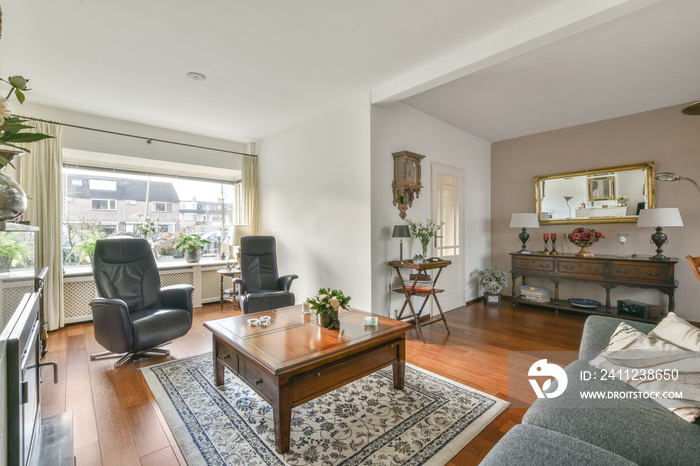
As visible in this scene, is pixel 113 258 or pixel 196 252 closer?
pixel 113 258

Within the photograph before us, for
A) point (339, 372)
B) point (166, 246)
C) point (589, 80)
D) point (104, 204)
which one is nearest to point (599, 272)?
point (589, 80)

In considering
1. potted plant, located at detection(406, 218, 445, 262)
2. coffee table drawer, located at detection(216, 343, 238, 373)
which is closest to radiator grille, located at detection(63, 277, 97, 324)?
coffee table drawer, located at detection(216, 343, 238, 373)

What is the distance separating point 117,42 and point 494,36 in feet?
10.2

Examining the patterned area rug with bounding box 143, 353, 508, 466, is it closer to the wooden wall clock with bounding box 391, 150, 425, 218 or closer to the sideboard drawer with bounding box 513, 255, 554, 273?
the wooden wall clock with bounding box 391, 150, 425, 218

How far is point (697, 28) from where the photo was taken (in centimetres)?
252

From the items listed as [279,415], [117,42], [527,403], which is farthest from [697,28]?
[117,42]

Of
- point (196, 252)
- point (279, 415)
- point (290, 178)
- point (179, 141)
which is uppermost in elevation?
point (179, 141)

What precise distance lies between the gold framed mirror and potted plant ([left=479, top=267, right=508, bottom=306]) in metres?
1.08

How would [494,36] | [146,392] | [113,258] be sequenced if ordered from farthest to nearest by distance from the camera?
[113,258]
[494,36]
[146,392]

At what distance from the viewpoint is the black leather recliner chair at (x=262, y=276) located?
3.76m

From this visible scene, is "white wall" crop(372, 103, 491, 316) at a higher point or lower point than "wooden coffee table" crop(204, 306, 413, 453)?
higher

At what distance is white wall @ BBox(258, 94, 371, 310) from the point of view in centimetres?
371

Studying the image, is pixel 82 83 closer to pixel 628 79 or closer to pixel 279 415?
pixel 279 415

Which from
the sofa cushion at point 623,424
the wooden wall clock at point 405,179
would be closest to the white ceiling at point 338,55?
the wooden wall clock at point 405,179
